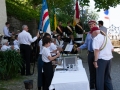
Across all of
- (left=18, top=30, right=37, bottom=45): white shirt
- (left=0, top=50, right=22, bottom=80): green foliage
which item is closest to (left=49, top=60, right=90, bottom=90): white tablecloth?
(left=0, top=50, right=22, bottom=80): green foliage

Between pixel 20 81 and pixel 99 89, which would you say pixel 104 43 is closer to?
pixel 99 89

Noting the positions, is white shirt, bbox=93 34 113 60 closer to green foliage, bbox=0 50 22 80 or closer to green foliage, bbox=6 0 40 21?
green foliage, bbox=0 50 22 80

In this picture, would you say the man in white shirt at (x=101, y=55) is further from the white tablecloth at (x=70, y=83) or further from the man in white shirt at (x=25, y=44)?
the man in white shirt at (x=25, y=44)

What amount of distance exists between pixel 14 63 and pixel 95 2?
8615 mm

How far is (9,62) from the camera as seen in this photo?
35.9 ft

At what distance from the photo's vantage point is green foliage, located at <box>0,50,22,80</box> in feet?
35.6

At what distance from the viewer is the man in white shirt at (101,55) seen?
744 cm

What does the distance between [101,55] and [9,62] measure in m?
4.44


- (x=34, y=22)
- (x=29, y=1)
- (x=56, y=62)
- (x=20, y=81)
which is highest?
(x=29, y=1)

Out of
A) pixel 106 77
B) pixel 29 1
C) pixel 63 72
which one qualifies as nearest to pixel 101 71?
pixel 106 77

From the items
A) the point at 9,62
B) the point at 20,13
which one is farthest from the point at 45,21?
the point at 20,13

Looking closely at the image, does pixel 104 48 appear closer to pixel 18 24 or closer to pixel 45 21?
pixel 45 21

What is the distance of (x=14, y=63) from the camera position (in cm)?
1099

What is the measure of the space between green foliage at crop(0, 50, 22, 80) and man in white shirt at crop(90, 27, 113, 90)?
13.4 ft
